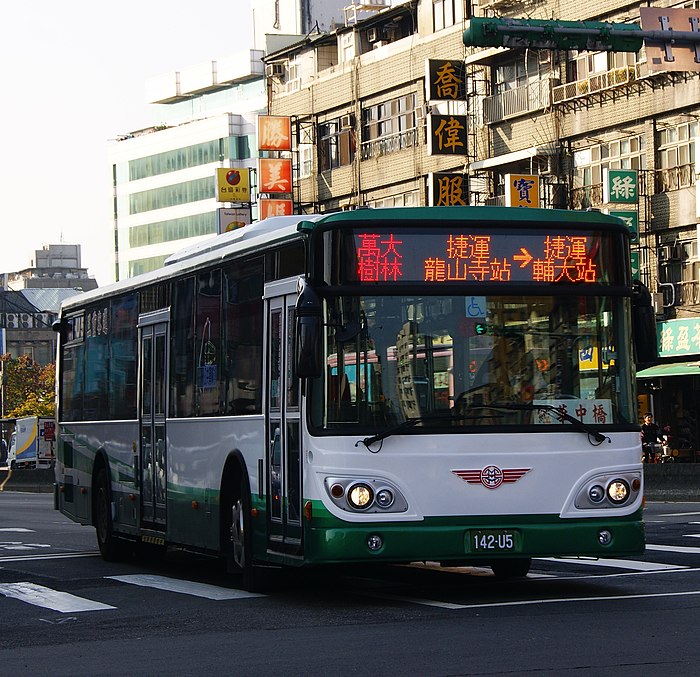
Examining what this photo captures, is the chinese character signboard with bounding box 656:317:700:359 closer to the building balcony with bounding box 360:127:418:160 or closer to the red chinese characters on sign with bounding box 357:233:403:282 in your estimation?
the building balcony with bounding box 360:127:418:160

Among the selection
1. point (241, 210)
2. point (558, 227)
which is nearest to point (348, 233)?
point (558, 227)

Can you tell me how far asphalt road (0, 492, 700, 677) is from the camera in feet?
31.7

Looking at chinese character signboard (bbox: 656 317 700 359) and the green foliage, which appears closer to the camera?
chinese character signboard (bbox: 656 317 700 359)

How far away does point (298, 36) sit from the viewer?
9256cm

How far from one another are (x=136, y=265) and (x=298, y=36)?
2865cm

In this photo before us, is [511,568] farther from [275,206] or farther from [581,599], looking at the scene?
[275,206]

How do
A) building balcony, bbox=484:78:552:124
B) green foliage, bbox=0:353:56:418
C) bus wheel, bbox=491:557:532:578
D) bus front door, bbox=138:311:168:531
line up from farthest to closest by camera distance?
green foliage, bbox=0:353:56:418
building balcony, bbox=484:78:552:124
bus front door, bbox=138:311:168:531
bus wheel, bbox=491:557:532:578

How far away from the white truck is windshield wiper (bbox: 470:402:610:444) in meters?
64.1

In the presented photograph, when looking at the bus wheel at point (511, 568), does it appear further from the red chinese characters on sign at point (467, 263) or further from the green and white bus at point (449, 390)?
the red chinese characters on sign at point (467, 263)

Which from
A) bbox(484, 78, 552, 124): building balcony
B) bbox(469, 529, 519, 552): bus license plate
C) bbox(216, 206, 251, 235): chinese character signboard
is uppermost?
bbox(484, 78, 552, 124): building balcony

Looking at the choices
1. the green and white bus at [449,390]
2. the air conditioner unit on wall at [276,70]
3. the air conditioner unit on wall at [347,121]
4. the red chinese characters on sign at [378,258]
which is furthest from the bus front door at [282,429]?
the air conditioner unit on wall at [276,70]

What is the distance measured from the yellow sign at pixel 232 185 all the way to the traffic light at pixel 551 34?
144 feet

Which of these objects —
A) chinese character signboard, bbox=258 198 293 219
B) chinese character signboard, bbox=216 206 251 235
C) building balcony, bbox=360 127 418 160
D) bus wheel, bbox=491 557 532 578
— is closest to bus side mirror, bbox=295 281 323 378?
bus wheel, bbox=491 557 532 578

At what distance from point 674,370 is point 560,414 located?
107 feet
